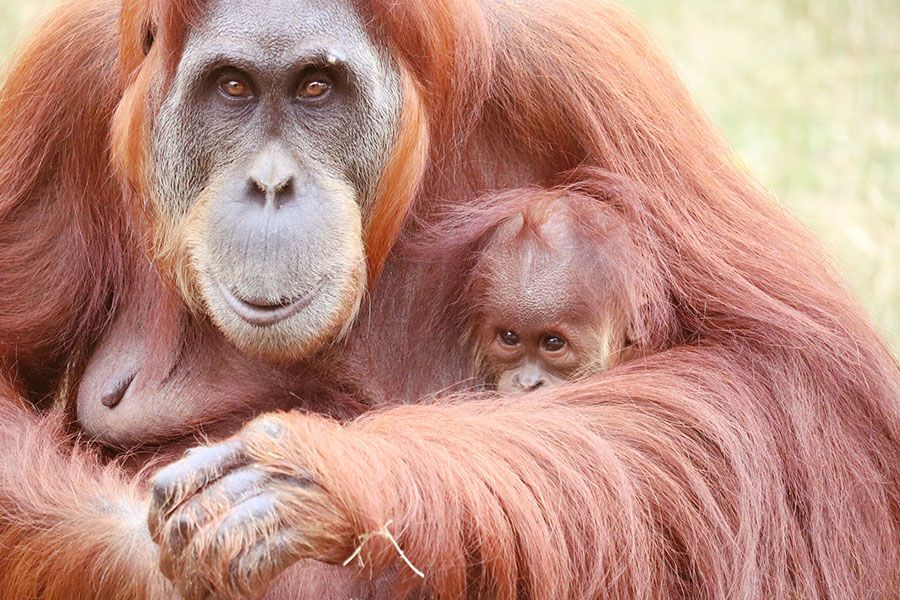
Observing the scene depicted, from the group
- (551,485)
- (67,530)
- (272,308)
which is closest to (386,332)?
(272,308)

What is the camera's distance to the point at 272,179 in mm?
2488

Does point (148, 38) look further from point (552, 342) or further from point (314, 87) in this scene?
point (552, 342)

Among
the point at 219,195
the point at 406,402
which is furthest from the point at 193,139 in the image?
the point at 406,402

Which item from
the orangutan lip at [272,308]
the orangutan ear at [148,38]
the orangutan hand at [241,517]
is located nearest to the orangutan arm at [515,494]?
the orangutan hand at [241,517]

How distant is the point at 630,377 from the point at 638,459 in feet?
0.67

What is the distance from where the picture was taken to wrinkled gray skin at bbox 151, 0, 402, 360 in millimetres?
2492

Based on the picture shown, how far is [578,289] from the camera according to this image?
9.61 feet

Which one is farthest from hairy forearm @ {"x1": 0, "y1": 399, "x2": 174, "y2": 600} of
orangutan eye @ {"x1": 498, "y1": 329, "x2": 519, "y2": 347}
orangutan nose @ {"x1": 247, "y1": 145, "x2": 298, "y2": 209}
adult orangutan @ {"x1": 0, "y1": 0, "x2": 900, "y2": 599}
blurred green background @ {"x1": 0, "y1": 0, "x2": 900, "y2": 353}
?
blurred green background @ {"x1": 0, "y1": 0, "x2": 900, "y2": 353}

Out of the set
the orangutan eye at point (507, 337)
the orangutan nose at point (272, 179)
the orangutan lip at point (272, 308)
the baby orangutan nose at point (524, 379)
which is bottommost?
the baby orangutan nose at point (524, 379)

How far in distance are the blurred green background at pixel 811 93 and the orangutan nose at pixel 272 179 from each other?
8.73 ft

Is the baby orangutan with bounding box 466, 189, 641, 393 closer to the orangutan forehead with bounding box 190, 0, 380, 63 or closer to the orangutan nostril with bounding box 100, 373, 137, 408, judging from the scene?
the orangutan forehead with bounding box 190, 0, 380, 63

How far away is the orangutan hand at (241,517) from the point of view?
6.77 ft

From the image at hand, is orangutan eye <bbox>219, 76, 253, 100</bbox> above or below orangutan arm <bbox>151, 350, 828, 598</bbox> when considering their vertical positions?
above

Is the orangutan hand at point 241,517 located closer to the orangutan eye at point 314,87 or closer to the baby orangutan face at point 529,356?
the orangutan eye at point 314,87
